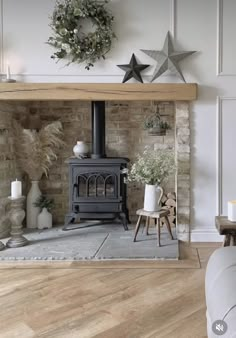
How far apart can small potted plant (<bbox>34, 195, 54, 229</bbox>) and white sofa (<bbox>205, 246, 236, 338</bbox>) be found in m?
2.95

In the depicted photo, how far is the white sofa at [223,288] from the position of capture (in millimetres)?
1002

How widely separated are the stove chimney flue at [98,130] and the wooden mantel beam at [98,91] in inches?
18.0

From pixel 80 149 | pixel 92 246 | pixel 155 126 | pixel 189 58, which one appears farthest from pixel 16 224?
pixel 189 58

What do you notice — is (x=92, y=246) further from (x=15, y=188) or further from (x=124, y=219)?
(x=15, y=188)

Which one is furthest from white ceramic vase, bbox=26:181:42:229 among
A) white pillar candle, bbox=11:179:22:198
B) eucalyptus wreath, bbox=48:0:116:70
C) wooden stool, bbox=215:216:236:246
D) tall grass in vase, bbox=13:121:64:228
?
wooden stool, bbox=215:216:236:246

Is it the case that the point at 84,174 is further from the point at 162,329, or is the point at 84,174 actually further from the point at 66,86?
the point at 162,329

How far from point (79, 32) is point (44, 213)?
2179mm

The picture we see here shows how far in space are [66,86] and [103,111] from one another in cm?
64

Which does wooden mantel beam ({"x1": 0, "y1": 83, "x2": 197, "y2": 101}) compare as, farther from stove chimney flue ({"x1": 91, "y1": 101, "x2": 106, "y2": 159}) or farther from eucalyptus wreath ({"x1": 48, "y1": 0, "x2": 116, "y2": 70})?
stove chimney flue ({"x1": 91, "y1": 101, "x2": 106, "y2": 159})

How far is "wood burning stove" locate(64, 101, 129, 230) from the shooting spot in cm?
380

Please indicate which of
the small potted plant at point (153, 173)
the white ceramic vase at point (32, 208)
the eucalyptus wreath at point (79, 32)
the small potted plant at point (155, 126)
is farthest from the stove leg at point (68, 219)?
the eucalyptus wreath at point (79, 32)

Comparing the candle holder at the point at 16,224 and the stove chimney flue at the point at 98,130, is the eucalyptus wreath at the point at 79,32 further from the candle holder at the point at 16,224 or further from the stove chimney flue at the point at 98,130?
the candle holder at the point at 16,224

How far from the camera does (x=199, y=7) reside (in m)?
3.50

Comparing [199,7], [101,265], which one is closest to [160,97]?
[199,7]
